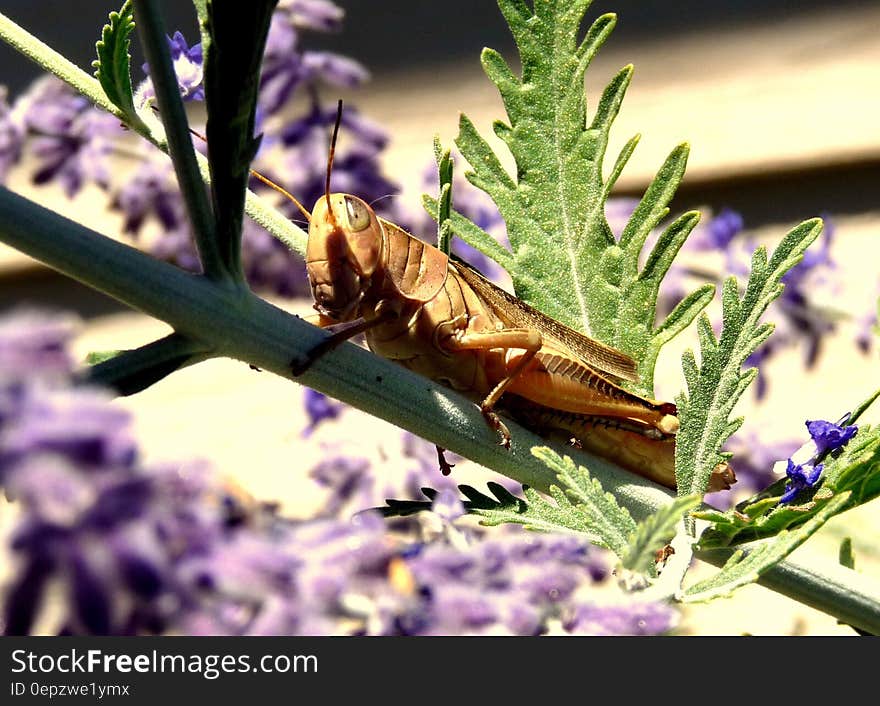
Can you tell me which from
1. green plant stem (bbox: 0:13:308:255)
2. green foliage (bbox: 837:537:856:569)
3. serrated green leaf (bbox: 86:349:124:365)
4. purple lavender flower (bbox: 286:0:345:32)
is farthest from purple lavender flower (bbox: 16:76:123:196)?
green foliage (bbox: 837:537:856:569)

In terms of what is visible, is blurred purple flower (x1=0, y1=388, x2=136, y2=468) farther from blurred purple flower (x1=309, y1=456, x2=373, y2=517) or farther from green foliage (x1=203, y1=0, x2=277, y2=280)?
blurred purple flower (x1=309, y1=456, x2=373, y2=517)

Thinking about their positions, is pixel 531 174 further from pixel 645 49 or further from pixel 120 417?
pixel 645 49

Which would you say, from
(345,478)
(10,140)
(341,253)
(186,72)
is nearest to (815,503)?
(341,253)

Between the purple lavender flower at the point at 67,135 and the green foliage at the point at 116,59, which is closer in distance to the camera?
the green foliage at the point at 116,59

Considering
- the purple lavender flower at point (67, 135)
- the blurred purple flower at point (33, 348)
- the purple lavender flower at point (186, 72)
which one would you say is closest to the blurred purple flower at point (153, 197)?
the purple lavender flower at point (67, 135)

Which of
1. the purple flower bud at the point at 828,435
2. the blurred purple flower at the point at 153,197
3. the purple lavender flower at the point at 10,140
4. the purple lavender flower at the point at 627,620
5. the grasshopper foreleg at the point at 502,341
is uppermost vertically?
the purple lavender flower at the point at 10,140

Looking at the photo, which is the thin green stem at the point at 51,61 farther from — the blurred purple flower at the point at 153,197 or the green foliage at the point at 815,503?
the blurred purple flower at the point at 153,197
